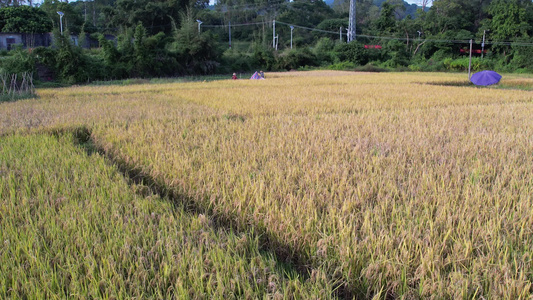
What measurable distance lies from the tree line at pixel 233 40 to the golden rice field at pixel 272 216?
12.5m

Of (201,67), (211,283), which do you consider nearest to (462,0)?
(201,67)

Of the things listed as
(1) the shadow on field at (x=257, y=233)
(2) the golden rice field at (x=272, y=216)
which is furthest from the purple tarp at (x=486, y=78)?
(1) the shadow on field at (x=257, y=233)

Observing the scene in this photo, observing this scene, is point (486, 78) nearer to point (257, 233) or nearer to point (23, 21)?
point (257, 233)

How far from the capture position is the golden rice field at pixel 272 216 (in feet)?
4.32

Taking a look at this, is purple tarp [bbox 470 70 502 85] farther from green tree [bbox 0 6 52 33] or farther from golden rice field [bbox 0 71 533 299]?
green tree [bbox 0 6 52 33]

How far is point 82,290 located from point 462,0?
41540 millimetres

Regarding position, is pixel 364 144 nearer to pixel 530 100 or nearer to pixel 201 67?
pixel 530 100

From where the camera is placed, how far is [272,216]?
6.05ft

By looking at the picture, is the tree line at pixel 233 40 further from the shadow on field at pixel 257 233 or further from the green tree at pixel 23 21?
the shadow on field at pixel 257 233

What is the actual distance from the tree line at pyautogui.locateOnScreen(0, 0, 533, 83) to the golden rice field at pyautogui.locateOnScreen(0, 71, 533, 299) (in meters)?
12.5

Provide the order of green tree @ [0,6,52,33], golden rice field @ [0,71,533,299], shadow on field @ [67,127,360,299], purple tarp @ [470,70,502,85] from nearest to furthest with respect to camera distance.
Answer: golden rice field @ [0,71,533,299] → shadow on field @ [67,127,360,299] → purple tarp @ [470,70,502,85] → green tree @ [0,6,52,33]

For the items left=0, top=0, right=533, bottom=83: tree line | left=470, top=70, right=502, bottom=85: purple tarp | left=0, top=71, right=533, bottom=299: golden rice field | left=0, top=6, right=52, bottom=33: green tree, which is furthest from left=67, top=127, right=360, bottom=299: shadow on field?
left=0, top=6, right=52, bottom=33: green tree

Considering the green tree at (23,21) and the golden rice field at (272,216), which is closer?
the golden rice field at (272,216)

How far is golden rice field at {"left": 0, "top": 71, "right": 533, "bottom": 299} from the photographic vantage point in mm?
1317
